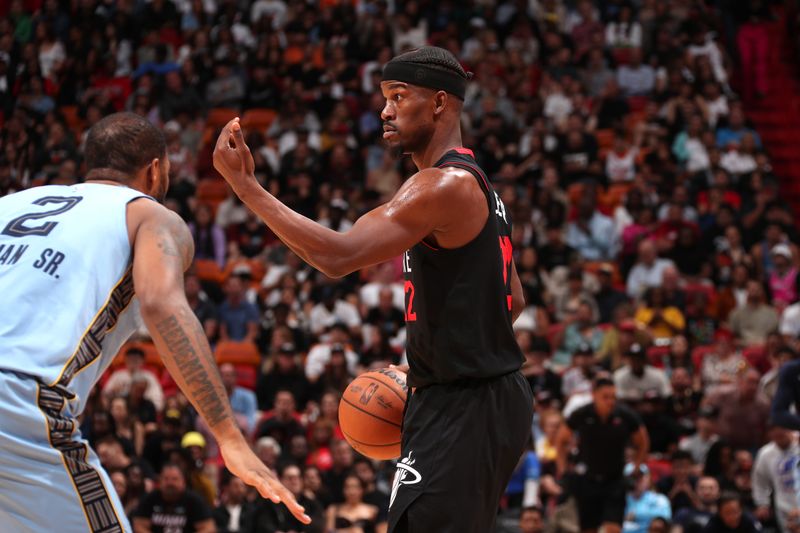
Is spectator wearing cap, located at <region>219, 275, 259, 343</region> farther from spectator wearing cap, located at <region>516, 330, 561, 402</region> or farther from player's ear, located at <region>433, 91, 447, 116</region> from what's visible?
player's ear, located at <region>433, 91, 447, 116</region>

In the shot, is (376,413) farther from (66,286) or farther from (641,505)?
(641,505)

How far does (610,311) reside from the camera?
15367 mm

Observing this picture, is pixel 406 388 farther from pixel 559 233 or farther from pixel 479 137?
pixel 479 137

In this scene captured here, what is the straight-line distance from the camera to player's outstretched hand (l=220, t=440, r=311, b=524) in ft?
11.1

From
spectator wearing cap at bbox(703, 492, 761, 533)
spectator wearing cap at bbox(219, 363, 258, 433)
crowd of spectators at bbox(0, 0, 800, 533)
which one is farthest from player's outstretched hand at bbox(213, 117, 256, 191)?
spectator wearing cap at bbox(219, 363, 258, 433)

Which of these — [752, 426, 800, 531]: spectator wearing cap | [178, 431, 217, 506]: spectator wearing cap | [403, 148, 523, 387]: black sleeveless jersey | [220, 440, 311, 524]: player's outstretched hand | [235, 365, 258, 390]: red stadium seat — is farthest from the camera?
[235, 365, 258, 390]: red stadium seat

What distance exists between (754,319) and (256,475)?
12.6 m

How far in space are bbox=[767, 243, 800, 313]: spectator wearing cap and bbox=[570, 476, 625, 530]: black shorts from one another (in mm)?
5321

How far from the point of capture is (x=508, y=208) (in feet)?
38.0

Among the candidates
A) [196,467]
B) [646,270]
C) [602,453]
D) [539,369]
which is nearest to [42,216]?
[196,467]

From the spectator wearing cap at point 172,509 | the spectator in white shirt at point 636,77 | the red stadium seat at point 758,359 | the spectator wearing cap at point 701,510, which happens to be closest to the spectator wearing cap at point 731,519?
the spectator wearing cap at point 701,510

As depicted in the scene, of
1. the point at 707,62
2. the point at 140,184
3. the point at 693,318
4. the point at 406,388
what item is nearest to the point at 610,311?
the point at 693,318

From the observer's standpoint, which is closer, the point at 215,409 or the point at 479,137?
the point at 215,409

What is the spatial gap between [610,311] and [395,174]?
13.0 ft
